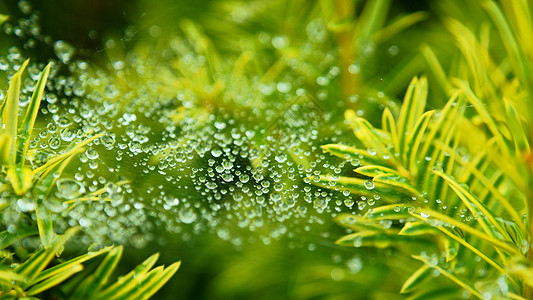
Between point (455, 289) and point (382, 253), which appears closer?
point (455, 289)

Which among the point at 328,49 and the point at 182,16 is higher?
the point at 182,16

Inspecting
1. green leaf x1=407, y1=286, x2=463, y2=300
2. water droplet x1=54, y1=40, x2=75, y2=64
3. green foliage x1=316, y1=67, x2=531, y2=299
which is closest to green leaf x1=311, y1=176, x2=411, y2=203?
green foliage x1=316, y1=67, x2=531, y2=299

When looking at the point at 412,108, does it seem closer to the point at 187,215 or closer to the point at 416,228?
the point at 416,228

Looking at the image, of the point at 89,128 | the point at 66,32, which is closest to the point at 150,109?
the point at 89,128

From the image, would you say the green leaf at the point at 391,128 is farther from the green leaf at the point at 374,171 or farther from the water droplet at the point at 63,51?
the water droplet at the point at 63,51

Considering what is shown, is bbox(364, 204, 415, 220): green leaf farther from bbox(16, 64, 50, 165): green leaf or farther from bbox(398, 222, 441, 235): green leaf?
bbox(16, 64, 50, 165): green leaf

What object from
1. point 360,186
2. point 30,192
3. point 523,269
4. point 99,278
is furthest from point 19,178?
point 523,269

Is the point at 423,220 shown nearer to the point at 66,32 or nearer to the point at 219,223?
the point at 219,223

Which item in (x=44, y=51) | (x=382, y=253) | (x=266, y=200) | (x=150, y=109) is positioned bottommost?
(x=382, y=253)
